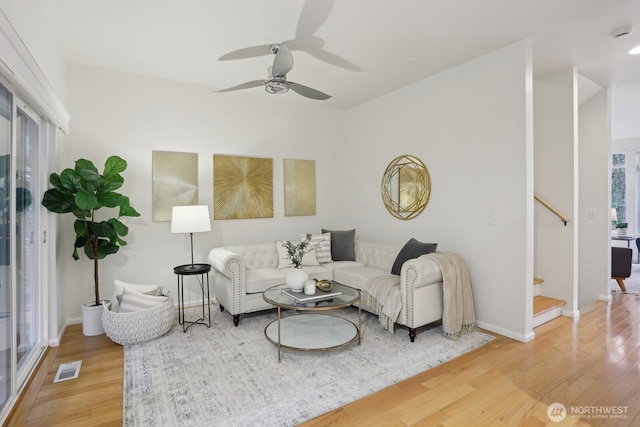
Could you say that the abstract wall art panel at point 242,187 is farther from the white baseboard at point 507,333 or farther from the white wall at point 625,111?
the white wall at point 625,111

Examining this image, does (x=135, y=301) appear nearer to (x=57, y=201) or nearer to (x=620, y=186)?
(x=57, y=201)

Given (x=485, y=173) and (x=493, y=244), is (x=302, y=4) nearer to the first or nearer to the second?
(x=485, y=173)

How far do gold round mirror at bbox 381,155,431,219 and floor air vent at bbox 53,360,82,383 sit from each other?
152 inches

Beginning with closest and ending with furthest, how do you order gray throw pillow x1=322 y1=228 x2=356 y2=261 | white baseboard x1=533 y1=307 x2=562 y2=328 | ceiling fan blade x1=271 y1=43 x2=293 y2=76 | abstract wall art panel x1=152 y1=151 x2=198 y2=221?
ceiling fan blade x1=271 y1=43 x2=293 y2=76 < white baseboard x1=533 y1=307 x2=562 y2=328 < abstract wall art panel x1=152 y1=151 x2=198 y2=221 < gray throw pillow x1=322 y1=228 x2=356 y2=261

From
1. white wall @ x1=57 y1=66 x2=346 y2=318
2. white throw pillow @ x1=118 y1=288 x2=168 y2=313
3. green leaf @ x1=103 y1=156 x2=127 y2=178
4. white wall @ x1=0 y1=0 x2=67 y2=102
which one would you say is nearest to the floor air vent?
white throw pillow @ x1=118 y1=288 x2=168 y2=313

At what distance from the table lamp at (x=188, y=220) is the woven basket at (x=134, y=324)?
69cm

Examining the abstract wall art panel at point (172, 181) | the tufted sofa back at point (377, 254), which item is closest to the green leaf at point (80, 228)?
the abstract wall art panel at point (172, 181)

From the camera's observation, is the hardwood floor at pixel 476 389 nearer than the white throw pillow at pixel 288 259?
Yes

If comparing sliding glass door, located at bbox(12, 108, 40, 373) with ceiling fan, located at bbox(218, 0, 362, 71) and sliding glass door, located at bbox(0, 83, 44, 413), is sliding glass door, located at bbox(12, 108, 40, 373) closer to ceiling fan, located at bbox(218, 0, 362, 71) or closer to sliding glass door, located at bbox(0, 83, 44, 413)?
sliding glass door, located at bbox(0, 83, 44, 413)

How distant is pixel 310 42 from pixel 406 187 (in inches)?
88.0

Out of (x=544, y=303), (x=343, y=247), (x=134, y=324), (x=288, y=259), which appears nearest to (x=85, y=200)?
(x=134, y=324)

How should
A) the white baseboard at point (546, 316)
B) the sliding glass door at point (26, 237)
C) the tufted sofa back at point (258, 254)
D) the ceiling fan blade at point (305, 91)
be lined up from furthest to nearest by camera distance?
the tufted sofa back at point (258, 254) → the white baseboard at point (546, 316) → the ceiling fan blade at point (305, 91) → the sliding glass door at point (26, 237)

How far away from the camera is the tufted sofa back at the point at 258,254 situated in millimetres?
4449

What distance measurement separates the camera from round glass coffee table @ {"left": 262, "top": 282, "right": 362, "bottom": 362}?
116 inches
